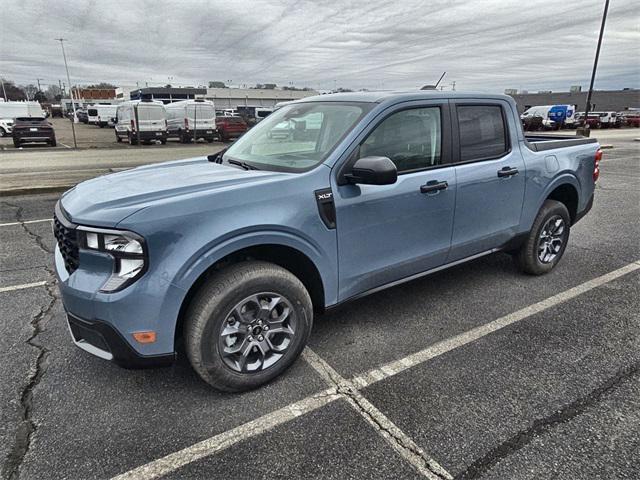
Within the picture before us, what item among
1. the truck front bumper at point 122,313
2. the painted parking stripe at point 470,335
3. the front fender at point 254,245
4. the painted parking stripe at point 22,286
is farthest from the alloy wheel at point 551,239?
the painted parking stripe at point 22,286

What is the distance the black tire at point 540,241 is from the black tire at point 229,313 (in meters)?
2.63

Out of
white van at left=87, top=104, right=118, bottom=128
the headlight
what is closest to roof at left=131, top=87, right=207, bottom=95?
white van at left=87, top=104, right=118, bottom=128

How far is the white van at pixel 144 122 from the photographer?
22109 mm

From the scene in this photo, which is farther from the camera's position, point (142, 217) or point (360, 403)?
point (360, 403)

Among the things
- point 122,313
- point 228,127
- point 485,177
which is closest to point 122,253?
point 122,313

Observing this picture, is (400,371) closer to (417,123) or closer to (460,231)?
(460,231)

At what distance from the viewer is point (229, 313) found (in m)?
2.49

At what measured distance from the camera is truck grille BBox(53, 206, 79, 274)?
244cm

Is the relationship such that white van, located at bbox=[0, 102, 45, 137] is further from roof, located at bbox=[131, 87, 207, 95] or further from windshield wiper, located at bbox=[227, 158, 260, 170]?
roof, located at bbox=[131, 87, 207, 95]

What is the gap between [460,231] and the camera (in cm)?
357

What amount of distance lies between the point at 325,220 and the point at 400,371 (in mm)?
1107

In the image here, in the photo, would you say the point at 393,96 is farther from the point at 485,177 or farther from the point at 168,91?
the point at 168,91

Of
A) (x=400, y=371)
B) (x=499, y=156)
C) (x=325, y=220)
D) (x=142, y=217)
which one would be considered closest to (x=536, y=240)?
(x=499, y=156)

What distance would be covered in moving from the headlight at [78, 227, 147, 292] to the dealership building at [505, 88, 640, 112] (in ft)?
250
